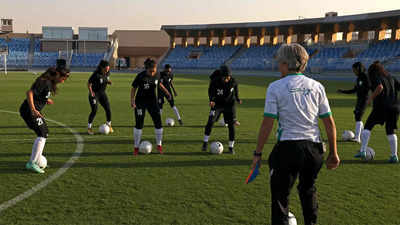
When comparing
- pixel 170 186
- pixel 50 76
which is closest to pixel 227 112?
pixel 170 186

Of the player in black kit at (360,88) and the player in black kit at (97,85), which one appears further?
the player in black kit at (97,85)

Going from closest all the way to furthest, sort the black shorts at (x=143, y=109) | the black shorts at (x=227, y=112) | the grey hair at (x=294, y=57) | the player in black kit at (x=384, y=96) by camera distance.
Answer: the grey hair at (x=294, y=57), the player in black kit at (x=384, y=96), the black shorts at (x=143, y=109), the black shorts at (x=227, y=112)

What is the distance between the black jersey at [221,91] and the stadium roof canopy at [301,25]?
43718 mm

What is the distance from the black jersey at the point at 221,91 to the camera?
8266mm

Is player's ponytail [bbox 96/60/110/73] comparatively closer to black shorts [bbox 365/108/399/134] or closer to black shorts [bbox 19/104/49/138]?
black shorts [bbox 19/104/49/138]

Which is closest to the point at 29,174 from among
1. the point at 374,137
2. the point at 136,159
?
the point at 136,159

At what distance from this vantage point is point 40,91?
6227 mm

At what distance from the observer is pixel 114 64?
83.0 m

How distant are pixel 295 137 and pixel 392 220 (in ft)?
8.15

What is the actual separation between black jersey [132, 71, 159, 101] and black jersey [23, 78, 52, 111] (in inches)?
80.0

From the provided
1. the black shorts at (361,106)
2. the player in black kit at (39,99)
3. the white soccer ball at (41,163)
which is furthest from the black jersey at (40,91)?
the black shorts at (361,106)

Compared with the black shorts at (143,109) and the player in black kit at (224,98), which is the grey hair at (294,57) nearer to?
the player in black kit at (224,98)

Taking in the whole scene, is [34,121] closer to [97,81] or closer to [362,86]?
[97,81]

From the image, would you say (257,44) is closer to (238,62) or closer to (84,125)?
(238,62)
